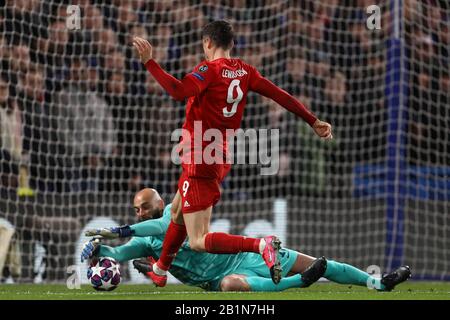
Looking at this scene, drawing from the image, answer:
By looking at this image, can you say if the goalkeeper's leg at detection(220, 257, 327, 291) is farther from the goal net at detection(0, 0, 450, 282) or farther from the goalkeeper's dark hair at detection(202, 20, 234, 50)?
the goal net at detection(0, 0, 450, 282)

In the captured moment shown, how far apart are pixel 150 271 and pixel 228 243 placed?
1.06 meters

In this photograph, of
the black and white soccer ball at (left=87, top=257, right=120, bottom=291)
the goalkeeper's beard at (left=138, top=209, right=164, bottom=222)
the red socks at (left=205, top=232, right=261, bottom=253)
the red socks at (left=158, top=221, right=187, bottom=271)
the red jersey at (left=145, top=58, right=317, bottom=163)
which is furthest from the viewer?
the goalkeeper's beard at (left=138, top=209, right=164, bottom=222)

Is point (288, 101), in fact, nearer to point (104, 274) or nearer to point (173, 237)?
point (173, 237)

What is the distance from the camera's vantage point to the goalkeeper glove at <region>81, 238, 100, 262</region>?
5.93 meters

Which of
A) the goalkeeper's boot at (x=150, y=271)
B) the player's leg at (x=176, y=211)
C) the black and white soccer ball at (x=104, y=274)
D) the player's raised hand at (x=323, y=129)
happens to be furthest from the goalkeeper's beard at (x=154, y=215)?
the player's raised hand at (x=323, y=129)

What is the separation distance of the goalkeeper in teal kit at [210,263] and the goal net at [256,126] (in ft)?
6.19

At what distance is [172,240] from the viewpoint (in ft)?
18.8

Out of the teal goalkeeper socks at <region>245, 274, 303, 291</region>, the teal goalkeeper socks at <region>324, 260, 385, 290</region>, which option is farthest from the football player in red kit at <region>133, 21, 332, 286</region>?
the teal goalkeeper socks at <region>324, 260, 385, 290</region>

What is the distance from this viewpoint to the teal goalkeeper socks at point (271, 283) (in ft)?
18.4

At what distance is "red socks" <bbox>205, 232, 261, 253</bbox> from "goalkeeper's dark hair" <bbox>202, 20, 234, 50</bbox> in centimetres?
105

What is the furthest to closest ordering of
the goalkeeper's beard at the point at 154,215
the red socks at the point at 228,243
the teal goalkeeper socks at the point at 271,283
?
the goalkeeper's beard at the point at 154,215 < the teal goalkeeper socks at the point at 271,283 < the red socks at the point at 228,243

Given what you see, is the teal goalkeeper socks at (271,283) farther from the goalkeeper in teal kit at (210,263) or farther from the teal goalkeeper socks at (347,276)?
the teal goalkeeper socks at (347,276)

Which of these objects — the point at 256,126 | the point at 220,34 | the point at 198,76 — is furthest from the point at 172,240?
the point at 256,126

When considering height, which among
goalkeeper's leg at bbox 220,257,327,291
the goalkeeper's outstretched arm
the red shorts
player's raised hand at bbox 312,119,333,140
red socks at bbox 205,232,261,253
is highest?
player's raised hand at bbox 312,119,333,140
